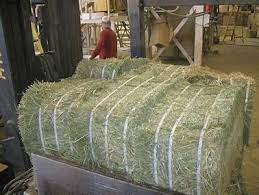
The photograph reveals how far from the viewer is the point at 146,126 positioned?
1761 mm

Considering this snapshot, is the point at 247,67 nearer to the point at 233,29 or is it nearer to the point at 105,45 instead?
the point at 105,45

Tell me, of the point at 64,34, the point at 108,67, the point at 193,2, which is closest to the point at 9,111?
the point at 108,67

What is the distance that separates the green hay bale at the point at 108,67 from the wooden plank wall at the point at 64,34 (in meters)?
0.45

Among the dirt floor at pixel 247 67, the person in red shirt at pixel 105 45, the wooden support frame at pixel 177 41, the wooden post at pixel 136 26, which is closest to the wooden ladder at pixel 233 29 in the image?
the dirt floor at pixel 247 67

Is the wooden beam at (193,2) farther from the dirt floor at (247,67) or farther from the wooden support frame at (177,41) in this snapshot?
the wooden support frame at (177,41)

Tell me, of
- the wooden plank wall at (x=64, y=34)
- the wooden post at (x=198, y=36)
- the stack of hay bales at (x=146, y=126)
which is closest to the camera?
the stack of hay bales at (x=146, y=126)

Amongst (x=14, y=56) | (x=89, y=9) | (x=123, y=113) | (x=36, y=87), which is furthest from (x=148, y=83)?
(x=89, y=9)

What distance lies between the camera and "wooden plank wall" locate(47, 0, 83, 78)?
120 inches

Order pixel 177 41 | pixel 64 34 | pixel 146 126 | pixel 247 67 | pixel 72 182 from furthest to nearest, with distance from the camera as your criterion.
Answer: pixel 247 67, pixel 177 41, pixel 64 34, pixel 72 182, pixel 146 126

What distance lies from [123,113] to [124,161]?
289mm

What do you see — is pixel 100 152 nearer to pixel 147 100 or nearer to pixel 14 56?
pixel 147 100

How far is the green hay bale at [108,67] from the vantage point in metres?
2.68

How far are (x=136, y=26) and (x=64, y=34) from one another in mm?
753

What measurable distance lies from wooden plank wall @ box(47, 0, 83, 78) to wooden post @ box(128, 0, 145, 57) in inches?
24.7
